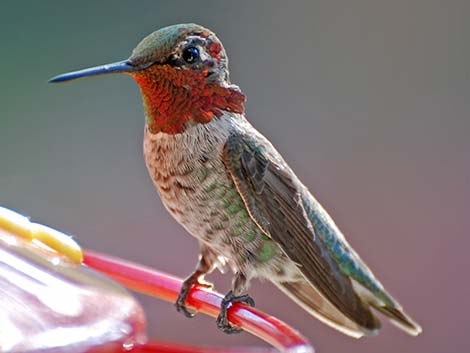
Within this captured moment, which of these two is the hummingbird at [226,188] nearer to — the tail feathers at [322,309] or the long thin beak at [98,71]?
the tail feathers at [322,309]

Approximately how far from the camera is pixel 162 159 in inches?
95.2

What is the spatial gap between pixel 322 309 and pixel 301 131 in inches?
175

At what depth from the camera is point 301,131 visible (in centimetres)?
694

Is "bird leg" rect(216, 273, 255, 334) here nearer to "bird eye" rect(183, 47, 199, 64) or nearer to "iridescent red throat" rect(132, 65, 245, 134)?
"iridescent red throat" rect(132, 65, 245, 134)

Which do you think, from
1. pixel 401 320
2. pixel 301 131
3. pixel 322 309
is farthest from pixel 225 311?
pixel 301 131

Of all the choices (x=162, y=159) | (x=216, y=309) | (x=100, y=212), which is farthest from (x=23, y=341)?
(x=100, y=212)

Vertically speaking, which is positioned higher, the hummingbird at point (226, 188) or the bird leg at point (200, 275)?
the hummingbird at point (226, 188)

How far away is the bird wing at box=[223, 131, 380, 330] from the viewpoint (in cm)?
243

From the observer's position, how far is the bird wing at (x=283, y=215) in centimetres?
243

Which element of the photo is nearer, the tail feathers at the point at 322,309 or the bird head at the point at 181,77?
the bird head at the point at 181,77

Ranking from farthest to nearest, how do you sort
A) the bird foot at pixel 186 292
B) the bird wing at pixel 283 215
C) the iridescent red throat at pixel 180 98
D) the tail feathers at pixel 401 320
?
the tail feathers at pixel 401 320
the bird wing at pixel 283 215
the iridescent red throat at pixel 180 98
the bird foot at pixel 186 292

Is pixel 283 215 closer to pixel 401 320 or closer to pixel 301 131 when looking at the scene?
pixel 401 320

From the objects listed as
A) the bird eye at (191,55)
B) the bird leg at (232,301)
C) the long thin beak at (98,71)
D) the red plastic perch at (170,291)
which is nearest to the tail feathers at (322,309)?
the bird leg at (232,301)

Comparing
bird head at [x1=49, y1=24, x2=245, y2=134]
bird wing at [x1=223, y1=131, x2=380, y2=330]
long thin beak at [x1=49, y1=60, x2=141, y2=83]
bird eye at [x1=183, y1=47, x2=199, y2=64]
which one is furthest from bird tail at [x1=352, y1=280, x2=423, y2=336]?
long thin beak at [x1=49, y1=60, x2=141, y2=83]
